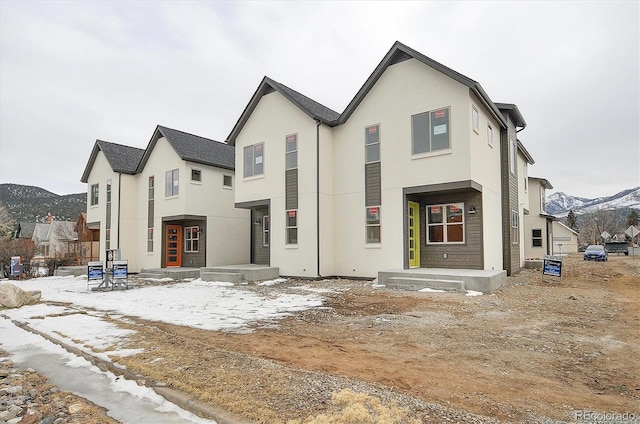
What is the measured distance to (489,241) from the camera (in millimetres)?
13664

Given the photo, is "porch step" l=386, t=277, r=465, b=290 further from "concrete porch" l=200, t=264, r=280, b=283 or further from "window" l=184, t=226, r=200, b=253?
"window" l=184, t=226, r=200, b=253

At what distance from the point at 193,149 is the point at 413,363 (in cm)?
1897

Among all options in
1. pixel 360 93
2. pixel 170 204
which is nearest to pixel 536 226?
pixel 360 93

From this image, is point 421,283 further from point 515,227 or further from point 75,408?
point 75,408

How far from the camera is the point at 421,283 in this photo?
11.6 meters

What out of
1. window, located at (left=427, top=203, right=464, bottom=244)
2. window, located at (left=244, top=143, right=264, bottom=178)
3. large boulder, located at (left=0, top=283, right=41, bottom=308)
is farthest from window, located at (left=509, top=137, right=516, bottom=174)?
large boulder, located at (left=0, top=283, right=41, bottom=308)

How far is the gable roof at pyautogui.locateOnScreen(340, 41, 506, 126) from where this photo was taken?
12398 millimetres

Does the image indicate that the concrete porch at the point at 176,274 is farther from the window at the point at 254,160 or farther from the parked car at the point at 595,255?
the parked car at the point at 595,255

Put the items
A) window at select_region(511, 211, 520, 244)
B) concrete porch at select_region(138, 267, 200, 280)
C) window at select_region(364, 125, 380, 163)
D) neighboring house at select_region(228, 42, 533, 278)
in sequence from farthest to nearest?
concrete porch at select_region(138, 267, 200, 280) → window at select_region(511, 211, 520, 244) → window at select_region(364, 125, 380, 163) → neighboring house at select_region(228, 42, 533, 278)

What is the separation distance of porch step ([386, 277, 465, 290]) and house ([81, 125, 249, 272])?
1163cm

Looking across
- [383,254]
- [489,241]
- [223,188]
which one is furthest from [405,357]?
[223,188]

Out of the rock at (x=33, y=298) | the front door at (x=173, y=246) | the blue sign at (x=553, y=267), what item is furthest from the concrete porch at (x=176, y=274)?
the blue sign at (x=553, y=267)

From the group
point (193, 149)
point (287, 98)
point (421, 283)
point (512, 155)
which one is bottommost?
point (421, 283)

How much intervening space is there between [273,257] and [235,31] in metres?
10.2
